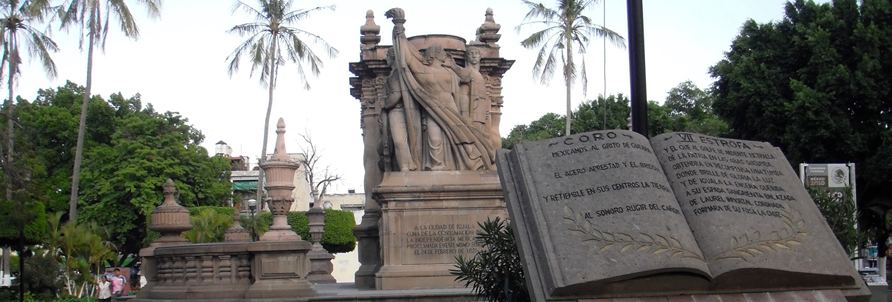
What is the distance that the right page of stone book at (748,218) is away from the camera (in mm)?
5492

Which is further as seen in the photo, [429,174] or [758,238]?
[429,174]

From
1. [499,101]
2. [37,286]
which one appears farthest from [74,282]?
[499,101]

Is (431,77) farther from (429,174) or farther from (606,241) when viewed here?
(606,241)

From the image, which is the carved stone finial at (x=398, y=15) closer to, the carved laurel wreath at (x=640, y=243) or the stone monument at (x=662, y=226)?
the stone monument at (x=662, y=226)

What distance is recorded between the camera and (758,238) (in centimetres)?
560

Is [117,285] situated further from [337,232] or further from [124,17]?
[337,232]

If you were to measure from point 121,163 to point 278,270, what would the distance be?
114 ft

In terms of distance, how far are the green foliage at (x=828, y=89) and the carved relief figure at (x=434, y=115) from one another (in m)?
16.0

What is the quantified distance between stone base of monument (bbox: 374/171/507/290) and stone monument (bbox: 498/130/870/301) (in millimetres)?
8106

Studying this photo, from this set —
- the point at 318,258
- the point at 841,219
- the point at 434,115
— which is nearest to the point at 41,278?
the point at 318,258

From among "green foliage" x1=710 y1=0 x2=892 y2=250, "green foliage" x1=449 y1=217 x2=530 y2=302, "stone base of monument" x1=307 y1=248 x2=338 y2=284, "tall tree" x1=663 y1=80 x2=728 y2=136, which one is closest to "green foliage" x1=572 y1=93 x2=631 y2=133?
"tall tree" x1=663 y1=80 x2=728 y2=136

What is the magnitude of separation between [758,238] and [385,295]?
24.3ft

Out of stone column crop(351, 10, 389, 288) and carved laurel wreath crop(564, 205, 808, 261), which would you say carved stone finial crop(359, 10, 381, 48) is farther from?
carved laurel wreath crop(564, 205, 808, 261)

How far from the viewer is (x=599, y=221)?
5500 millimetres
